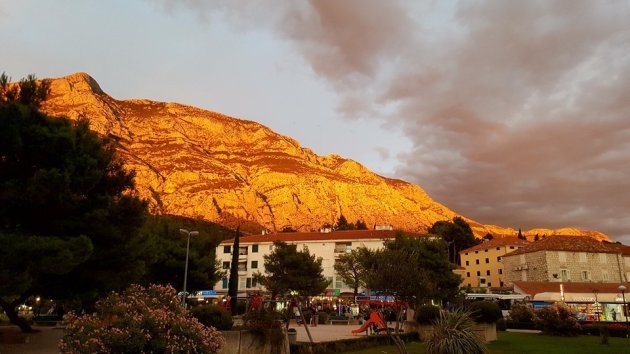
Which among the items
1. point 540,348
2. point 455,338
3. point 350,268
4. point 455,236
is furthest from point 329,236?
point 455,338

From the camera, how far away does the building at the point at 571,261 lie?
66.7m

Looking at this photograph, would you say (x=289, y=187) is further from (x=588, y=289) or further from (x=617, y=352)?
(x=617, y=352)

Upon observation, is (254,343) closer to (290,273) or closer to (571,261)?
(290,273)

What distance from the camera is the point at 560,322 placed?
28859mm

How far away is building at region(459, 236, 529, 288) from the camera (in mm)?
91062

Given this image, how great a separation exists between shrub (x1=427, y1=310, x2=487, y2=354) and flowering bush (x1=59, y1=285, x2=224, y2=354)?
789cm

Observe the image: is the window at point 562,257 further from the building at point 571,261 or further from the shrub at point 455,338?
the shrub at point 455,338

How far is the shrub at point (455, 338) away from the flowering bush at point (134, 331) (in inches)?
311

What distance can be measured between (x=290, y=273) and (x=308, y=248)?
37569 millimetres

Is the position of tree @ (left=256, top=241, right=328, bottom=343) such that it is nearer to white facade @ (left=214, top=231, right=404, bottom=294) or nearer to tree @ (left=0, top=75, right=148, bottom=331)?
tree @ (left=0, top=75, right=148, bottom=331)

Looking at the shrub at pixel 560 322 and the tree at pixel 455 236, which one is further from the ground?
the tree at pixel 455 236

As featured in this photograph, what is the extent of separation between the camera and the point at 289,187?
176 metres

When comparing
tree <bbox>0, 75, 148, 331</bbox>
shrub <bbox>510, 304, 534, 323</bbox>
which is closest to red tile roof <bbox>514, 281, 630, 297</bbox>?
shrub <bbox>510, 304, 534, 323</bbox>

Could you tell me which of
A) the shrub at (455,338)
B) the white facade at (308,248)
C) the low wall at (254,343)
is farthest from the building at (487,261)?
the low wall at (254,343)
